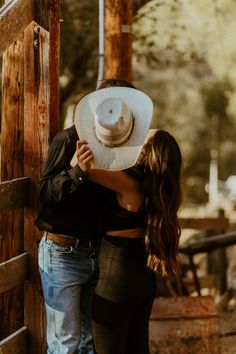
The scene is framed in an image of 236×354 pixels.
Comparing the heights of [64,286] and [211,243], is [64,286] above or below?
above

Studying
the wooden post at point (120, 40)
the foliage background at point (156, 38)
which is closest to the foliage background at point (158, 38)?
the foliage background at point (156, 38)

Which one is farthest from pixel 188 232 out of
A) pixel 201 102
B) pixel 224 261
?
pixel 201 102

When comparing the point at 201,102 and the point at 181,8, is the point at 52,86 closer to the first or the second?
the point at 181,8

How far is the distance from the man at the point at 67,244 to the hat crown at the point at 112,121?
0.25m

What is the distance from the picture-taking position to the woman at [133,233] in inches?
135

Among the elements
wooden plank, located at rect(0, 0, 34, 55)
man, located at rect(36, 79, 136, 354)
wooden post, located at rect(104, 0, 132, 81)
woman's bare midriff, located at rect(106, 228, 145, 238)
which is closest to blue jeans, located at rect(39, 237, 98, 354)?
man, located at rect(36, 79, 136, 354)

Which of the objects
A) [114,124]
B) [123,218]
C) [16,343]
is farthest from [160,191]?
[16,343]

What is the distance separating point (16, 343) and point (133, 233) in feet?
3.30

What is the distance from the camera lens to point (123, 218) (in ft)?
11.4

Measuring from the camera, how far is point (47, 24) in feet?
12.6

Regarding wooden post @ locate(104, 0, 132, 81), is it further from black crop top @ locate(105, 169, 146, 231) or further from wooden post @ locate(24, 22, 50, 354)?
black crop top @ locate(105, 169, 146, 231)

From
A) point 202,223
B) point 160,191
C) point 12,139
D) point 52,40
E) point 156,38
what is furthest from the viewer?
point 156,38

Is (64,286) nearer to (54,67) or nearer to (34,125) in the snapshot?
(34,125)

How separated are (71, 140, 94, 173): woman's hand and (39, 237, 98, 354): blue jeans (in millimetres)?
511
